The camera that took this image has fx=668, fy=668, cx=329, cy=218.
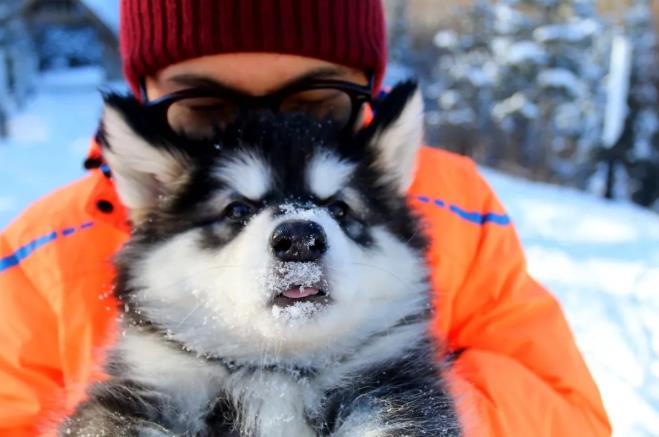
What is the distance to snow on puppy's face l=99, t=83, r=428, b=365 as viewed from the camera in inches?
65.1

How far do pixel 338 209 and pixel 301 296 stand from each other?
0.36 meters

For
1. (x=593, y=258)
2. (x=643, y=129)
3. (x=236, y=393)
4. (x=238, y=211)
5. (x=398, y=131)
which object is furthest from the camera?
(x=643, y=129)

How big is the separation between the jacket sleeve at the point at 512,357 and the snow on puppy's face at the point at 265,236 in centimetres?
33

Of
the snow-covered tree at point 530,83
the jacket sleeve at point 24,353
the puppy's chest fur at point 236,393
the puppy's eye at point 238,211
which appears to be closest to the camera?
the puppy's chest fur at point 236,393

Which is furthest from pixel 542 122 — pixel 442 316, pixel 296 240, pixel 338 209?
pixel 296 240

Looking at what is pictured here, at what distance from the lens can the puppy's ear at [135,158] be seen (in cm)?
189

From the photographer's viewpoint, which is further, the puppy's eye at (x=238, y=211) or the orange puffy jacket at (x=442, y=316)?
the orange puffy jacket at (x=442, y=316)

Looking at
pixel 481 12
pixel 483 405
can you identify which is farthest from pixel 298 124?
pixel 481 12

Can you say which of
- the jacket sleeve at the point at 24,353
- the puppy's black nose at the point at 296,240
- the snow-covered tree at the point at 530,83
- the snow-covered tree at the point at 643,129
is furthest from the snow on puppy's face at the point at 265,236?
the snow-covered tree at the point at 530,83

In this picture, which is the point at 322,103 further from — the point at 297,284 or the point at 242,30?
the point at 297,284

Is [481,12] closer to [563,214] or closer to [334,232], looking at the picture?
[563,214]

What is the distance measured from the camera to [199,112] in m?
2.25

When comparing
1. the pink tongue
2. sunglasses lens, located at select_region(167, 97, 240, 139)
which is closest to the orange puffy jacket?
sunglasses lens, located at select_region(167, 97, 240, 139)

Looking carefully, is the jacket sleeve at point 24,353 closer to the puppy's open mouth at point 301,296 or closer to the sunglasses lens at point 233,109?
the sunglasses lens at point 233,109
